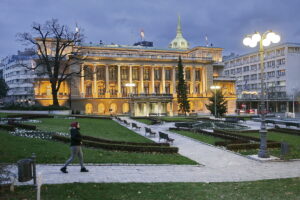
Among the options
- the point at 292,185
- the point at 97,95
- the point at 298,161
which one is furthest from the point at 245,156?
the point at 97,95

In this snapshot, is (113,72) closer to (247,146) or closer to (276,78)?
(276,78)

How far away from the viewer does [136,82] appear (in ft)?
287

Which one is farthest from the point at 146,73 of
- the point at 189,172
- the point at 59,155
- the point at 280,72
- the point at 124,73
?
the point at 189,172

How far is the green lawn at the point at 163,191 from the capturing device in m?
9.68

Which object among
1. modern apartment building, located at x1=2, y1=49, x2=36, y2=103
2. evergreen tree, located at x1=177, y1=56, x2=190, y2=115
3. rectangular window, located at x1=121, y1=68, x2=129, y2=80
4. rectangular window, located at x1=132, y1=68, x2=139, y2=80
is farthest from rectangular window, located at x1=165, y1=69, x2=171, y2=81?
modern apartment building, located at x1=2, y1=49, x2=36, y2=103

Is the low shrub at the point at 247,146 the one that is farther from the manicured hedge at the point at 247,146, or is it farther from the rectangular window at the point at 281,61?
the rectangular window at the point at 281,61

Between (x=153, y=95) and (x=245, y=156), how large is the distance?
5715 centimetres

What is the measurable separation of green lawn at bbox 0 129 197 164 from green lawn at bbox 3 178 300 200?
4735 mm

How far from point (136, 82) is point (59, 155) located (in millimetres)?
71738

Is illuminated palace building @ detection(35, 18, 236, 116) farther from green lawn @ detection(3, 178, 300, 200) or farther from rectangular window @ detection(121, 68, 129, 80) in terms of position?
green lawn @ detection(3, 178, 300, 200)

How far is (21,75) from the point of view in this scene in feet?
399

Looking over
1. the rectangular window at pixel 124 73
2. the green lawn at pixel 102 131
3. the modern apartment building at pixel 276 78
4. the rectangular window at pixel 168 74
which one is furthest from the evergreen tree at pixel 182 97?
the green lawn at pixel 102 131

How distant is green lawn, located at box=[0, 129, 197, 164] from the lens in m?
15.4

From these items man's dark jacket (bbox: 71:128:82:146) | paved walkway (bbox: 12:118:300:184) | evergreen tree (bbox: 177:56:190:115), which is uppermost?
evergreen tree (bbox: 177:56:190:115)
